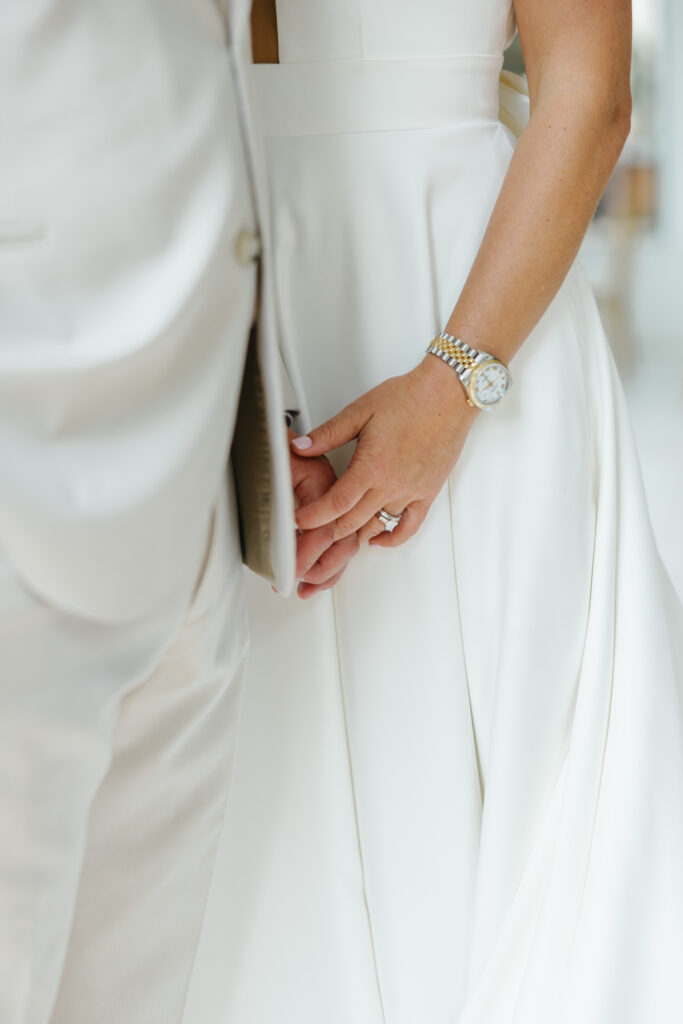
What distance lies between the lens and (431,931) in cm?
94

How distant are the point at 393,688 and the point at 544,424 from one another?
293 millimetres

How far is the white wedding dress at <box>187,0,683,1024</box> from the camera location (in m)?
0.88

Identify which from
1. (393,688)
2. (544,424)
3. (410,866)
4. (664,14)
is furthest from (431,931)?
(664,14)

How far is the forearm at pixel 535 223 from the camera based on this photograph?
2.81ft

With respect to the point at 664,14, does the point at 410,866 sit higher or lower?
lower

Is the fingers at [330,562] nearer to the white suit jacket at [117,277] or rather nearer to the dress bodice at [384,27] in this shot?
the white suit jacket at [117,277]

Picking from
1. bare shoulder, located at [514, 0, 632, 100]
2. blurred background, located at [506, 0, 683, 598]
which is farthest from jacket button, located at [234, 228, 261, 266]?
blurred background, located at [506, 0, 683, 598]

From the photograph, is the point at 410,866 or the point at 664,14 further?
the point at 664,14

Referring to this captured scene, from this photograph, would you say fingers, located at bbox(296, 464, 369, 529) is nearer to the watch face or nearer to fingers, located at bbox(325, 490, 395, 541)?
fingers, located at bbox(325, 490, 395, 541)

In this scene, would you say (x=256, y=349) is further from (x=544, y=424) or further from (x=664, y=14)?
(x=664, y=14)

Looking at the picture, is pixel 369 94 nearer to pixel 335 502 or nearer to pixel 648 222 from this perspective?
pixel 335 502

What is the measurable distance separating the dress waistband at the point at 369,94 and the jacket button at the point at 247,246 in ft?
0.88

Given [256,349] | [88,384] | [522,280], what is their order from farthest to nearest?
1. [522,280]
2. [256,349]
3. [88,384]

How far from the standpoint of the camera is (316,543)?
849 millimetres
